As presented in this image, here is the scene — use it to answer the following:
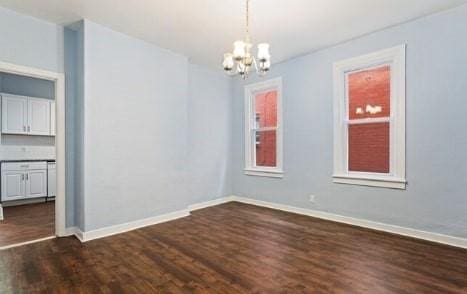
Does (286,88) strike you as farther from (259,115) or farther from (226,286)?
(226,286)

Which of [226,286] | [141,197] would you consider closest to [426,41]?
[226,286]

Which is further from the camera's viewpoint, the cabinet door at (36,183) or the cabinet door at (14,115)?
the cabinet door at (36,183)

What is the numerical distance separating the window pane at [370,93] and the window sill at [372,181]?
0.91 metres

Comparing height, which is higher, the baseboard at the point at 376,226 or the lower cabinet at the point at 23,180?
the lower cabinet at the point at 23,180

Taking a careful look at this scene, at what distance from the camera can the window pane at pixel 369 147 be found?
148 inches

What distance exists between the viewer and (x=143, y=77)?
12.9 feet

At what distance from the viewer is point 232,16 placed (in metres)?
3.20

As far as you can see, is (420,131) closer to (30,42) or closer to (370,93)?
(370,93)

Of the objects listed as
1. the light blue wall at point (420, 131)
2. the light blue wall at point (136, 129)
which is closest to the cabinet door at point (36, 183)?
the light blue wall at point (136, 129)

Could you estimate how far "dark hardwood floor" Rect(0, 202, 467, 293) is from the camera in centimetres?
222

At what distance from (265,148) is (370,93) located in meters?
2.22

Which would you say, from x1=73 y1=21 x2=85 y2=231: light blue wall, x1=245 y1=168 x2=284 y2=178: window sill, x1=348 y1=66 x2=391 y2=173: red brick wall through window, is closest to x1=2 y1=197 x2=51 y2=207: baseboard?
x1=73 y1=21 x2=85 y2=231: light blue wall

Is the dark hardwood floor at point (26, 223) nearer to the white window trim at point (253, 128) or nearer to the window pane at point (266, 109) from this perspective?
the white window trim at point (253, 128)

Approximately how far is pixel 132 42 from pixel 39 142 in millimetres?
3906
